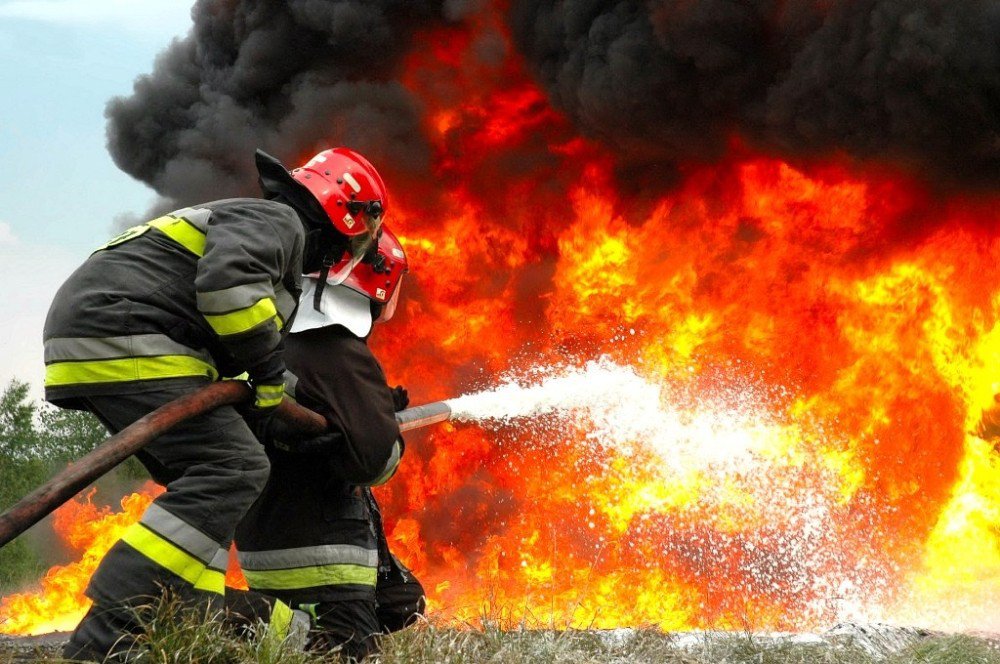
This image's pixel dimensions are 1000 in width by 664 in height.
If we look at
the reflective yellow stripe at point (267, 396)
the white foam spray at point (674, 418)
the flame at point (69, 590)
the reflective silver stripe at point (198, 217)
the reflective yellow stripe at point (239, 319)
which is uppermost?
the reflective silver stripe at point (198, 217)

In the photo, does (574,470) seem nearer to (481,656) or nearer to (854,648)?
(854,648)

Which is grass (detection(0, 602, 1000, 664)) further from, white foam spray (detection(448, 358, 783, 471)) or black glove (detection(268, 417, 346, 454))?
white foam spray (detection(448, 358, 783, 471))

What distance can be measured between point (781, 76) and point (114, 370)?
280 inches

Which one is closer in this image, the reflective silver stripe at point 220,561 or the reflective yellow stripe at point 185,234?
the reflective silver stripe at point 220,561

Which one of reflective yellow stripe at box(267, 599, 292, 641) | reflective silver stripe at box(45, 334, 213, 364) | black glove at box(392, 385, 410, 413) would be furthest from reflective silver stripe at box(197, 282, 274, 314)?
black glove at box(392, 385, 410, 413)

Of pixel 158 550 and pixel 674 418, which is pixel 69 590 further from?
pixel 158 550

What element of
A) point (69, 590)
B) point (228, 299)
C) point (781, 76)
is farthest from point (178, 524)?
point (781, 76)

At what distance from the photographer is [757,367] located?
9055 mm

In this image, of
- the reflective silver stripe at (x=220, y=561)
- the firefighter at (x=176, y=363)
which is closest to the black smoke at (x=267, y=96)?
the firefighter at (x=176, y=363)

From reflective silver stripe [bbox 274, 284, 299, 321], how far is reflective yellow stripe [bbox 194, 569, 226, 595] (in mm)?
950

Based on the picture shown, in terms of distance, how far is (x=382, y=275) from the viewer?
14.3 feet

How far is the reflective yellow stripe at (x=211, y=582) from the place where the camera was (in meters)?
3.24

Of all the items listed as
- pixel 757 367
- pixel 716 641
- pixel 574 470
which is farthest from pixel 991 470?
pixel 716 641

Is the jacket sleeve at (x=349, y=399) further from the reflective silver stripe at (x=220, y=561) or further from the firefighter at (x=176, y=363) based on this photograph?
the reflective silver stripe at (x=220, y=561)
